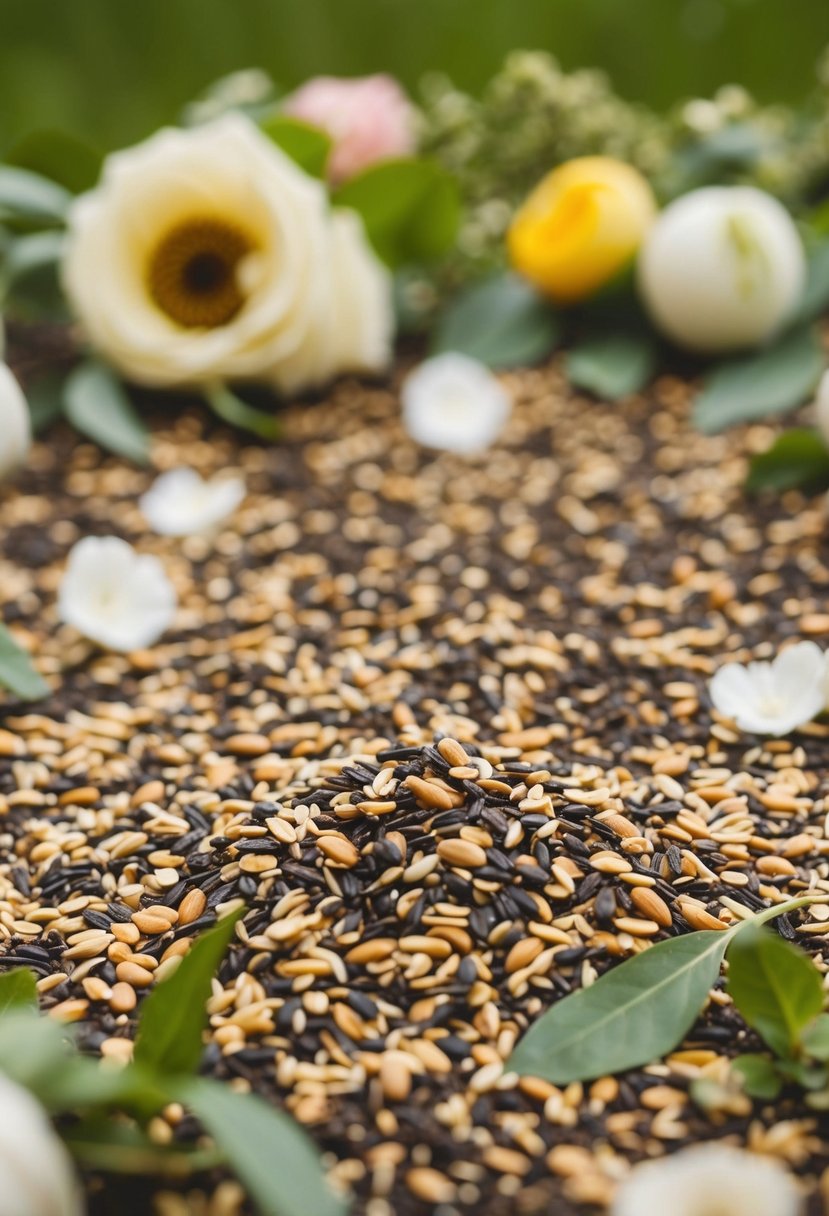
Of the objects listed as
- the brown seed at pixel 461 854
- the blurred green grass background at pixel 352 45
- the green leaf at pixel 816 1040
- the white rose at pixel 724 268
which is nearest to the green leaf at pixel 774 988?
the green leaf at pixel 816 1040

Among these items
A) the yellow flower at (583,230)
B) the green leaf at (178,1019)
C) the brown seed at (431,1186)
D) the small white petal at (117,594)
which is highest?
the yellow flower at (583,230)

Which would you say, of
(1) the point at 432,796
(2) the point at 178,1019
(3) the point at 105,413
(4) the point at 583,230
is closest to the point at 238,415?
(3) the point at 105,413

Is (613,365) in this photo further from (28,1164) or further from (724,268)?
(28,1164)

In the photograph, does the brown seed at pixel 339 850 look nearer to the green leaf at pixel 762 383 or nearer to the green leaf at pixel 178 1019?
the green leaf at pixel 178 1019

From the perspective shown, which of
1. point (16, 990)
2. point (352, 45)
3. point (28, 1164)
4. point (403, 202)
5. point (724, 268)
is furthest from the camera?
point (352, 45)

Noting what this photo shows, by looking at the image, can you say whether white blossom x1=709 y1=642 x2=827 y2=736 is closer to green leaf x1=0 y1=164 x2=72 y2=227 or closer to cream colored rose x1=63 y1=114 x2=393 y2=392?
cream colored rose x1=63 y1=114 x2=393 y2=392

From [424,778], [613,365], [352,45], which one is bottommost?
[424,778]

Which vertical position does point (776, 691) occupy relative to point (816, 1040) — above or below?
above

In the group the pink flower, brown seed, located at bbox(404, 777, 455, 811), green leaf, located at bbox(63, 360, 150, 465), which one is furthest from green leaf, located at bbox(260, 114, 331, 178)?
brown seed, located at bbox(404, 777, 455, 811)
